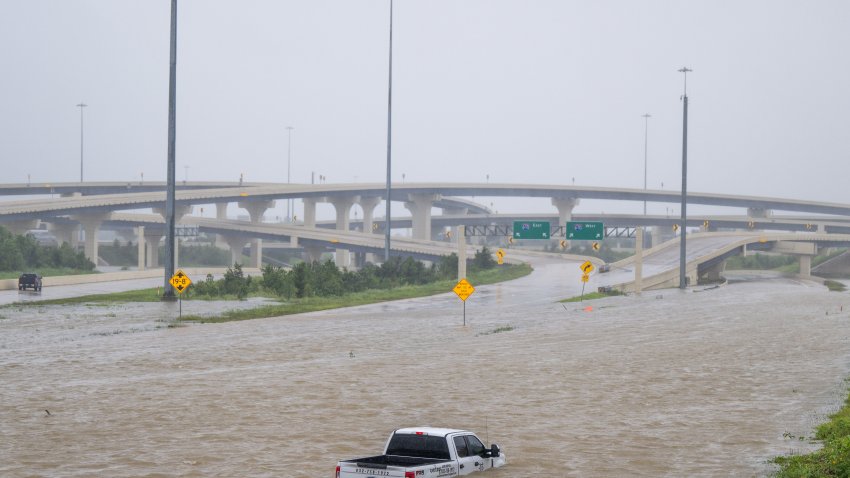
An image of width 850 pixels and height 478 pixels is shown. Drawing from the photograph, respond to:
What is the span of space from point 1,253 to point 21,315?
53.2 metres

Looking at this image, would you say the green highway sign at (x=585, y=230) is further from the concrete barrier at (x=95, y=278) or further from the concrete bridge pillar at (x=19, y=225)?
the concrete bridge pillar at (x=19, y=225)

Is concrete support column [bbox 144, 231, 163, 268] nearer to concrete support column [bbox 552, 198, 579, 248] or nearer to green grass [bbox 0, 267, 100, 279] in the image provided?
green grass [bbox 0, 267, 100, 279]

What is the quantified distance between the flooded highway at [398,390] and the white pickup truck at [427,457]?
38.6 inches

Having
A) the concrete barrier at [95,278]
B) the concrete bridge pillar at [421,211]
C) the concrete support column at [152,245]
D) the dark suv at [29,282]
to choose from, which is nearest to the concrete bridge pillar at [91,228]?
the concrete support column at [152,245]

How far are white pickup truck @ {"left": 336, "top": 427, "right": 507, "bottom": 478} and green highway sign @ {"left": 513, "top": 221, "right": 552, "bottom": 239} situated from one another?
78434 mm

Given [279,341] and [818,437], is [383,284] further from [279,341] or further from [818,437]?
[818,437]

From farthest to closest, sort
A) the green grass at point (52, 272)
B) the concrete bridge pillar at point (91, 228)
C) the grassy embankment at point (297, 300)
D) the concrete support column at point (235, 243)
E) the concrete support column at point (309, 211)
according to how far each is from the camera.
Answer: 1. the concrete support column at point (309, 211)
2. the concrete support column at point (235, 243)
3. the concrete bridge pillar at point (91, 228)
4. the green grass at point (52, 272)
5. the grassy embankment at point (297, 300)

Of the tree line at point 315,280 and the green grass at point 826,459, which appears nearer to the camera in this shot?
the green grass at point 826,459

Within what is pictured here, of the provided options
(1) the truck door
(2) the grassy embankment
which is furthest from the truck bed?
(2) the grassy embankment

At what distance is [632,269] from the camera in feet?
372

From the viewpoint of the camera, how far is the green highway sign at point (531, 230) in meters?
97.9

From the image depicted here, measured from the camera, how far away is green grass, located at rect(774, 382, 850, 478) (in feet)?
59.6

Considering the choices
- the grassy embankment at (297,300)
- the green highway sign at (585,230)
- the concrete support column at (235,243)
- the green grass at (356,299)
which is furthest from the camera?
the concrete support column at (235,243)

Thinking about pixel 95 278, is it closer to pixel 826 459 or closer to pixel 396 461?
pixel 396 461
